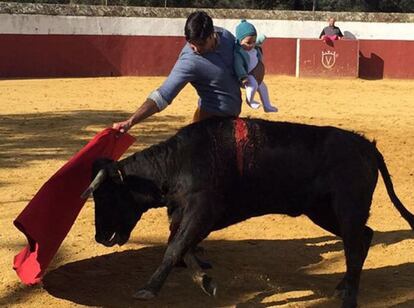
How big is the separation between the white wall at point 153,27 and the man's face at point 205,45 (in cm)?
1461

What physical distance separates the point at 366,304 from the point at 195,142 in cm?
121

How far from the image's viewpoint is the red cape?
12.5ft

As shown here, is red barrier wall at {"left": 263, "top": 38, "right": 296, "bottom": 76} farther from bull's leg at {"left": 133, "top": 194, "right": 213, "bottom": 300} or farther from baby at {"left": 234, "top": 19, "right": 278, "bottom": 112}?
bull's leg at {"left": 133, "top": 194, "right": 213, "bottom": 300}

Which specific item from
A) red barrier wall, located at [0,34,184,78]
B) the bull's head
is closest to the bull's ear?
the bull's head

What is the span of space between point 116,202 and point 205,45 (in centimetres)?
96

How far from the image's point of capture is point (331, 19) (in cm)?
1922

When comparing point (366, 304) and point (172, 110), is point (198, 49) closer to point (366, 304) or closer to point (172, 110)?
point (366, 304)

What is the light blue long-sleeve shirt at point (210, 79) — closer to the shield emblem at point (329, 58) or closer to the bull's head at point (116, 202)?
the bull's head at point (116, 202)

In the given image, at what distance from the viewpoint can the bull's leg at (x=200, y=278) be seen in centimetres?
360

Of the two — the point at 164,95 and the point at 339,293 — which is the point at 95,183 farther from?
the point at 339,293

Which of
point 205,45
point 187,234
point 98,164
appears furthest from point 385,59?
point 187,234

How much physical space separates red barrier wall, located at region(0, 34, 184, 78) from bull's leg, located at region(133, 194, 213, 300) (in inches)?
587

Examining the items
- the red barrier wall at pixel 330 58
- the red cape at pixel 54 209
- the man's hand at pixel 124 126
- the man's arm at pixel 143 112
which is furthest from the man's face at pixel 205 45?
the red barrier wall at pixel 330 58

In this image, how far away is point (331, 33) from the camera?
18953 millimetres
